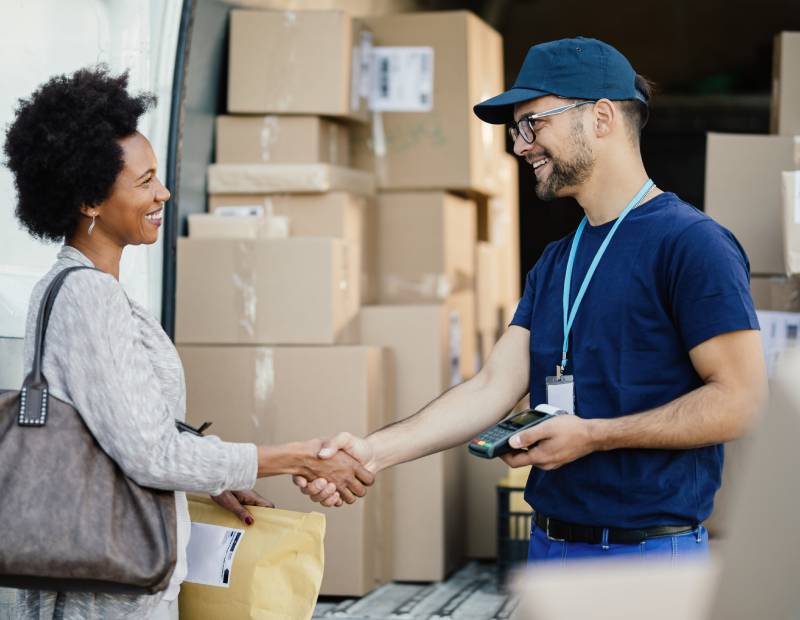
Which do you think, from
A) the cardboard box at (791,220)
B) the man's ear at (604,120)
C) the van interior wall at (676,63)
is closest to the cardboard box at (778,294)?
the cardboard box at (791,220)

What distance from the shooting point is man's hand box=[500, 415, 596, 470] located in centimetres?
196

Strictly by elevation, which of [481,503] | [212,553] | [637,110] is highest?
[637,110]

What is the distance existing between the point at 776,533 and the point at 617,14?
25.9ft

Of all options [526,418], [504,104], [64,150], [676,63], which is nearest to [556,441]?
[526,418]

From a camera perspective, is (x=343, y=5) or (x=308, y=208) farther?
(x=343, y=5)

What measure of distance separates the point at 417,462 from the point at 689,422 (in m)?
2.02

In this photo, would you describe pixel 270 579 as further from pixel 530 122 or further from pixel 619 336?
pixel 530 122

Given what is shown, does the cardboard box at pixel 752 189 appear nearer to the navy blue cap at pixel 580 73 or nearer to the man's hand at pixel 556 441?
the navy blue cap at pixel 580 73

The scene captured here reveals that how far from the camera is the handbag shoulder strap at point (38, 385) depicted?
174 centimetres

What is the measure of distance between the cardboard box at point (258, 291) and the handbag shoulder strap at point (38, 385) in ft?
5.29

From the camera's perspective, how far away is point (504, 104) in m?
2.26

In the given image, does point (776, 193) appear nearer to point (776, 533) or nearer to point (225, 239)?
point (225, 239)

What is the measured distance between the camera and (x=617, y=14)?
328 inches

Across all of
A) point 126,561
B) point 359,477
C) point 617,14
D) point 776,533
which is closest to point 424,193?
point 359,477
